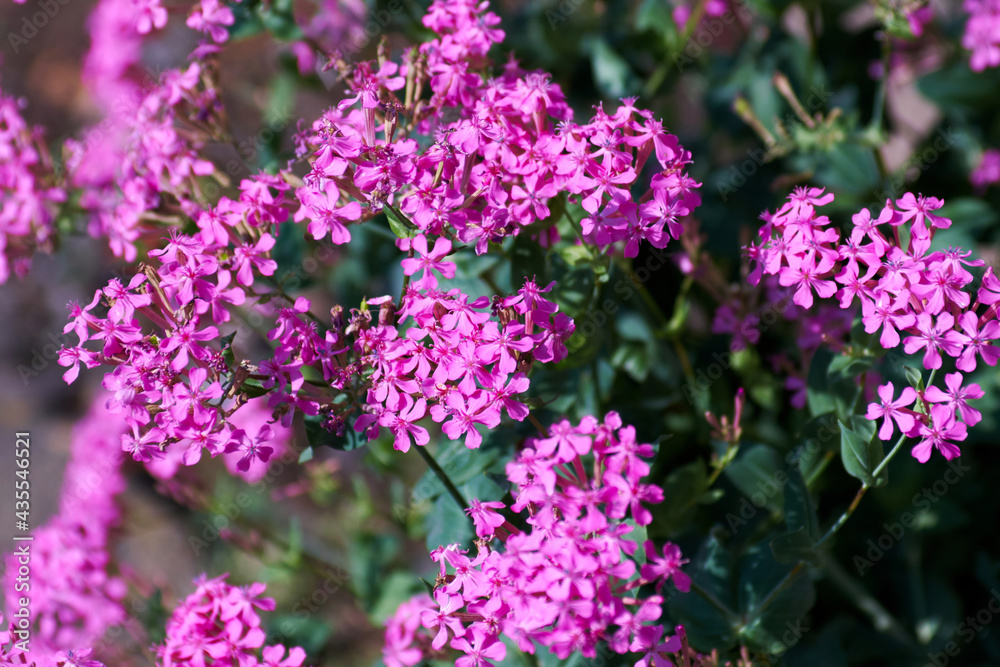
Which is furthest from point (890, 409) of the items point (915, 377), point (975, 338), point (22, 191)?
point (22, 191)

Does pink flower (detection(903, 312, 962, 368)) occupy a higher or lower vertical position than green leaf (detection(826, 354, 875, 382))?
higher

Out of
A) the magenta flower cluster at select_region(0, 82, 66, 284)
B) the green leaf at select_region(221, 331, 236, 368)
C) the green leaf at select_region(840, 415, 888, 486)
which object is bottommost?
the green leaf at select_region(840, 415, 888, 486)

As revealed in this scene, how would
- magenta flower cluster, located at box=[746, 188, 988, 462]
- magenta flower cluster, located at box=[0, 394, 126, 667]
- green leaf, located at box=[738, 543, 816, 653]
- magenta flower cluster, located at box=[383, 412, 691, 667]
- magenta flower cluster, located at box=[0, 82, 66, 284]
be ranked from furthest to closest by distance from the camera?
1. magenta flower cluster, located at box=[0, 394, 126, 667]
2. magenta flower cluster, located at box=[0, 82, 66, 284]
3. green leaf, located at box=[738, 543, 816, 653]
4. magenta flower cluster, located at box=[746, 188, 988, 462]
5. magenta flower cluster, located at box=[383, 412, 691, 667]

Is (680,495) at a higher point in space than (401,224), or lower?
lower

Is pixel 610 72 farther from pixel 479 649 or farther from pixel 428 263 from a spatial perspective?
pixel 479 649

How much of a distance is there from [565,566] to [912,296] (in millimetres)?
710

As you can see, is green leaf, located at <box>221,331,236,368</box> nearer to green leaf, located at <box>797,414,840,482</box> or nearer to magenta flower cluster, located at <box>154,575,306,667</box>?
magenta flower cluster, located at <box>154,575,306,667</box>

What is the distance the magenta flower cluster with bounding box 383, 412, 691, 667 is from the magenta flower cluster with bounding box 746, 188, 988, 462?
406 mm

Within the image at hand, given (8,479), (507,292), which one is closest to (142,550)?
(8,479)

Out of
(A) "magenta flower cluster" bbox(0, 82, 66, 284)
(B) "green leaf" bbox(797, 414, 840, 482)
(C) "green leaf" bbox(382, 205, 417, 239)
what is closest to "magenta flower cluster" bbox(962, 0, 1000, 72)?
(B) "green leaf" bbox(797, 414, 840, 482)

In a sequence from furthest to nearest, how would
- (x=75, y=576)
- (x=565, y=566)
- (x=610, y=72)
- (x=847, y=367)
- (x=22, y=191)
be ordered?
(x=610, y=72)
(x=75, y=576)
(x=22, y=191)
(x=847, y=367)
(x=565, y=566)

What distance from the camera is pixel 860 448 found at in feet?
4.32

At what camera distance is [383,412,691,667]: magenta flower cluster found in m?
1.14

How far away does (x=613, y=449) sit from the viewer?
127 centimetres
